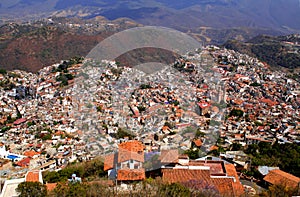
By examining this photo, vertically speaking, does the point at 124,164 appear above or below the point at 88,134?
above

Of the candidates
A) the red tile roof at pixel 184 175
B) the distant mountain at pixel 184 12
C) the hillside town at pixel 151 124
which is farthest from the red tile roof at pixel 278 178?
→ the distant mountain at pixel 184 12

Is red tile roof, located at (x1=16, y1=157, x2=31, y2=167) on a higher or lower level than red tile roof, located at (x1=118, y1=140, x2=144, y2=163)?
lower

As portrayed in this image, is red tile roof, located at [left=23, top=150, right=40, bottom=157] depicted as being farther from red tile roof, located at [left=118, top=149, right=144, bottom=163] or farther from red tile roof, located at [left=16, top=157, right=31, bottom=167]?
red tile roof, located at [left=118, top=149, right=144, bottom=163]

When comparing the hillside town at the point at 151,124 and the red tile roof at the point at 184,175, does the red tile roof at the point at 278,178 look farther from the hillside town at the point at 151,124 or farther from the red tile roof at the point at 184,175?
the red tile roof at the point at 184,175

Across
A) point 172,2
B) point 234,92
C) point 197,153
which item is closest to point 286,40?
point 234,92

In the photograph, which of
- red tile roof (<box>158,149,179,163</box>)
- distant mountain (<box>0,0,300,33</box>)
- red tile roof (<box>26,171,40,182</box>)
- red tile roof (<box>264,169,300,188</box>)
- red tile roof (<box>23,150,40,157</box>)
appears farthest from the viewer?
distant mountain (<box>0,0,300,33</box>)

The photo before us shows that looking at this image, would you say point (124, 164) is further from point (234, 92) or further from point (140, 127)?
point (234, 92)

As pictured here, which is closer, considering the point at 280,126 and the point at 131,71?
the point at 280,126

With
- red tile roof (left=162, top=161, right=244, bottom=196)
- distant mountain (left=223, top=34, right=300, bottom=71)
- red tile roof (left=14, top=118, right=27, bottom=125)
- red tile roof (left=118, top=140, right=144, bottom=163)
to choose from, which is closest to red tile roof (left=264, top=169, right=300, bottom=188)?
red tile roof (left=162, top=161, right=244, bottom=196)
